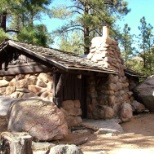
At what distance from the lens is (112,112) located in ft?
30.1

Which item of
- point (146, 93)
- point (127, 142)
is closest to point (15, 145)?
point (127, 142)

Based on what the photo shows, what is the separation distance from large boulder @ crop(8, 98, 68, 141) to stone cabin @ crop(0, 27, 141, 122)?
1377mm

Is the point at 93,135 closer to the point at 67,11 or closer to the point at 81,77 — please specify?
the point at 81,77

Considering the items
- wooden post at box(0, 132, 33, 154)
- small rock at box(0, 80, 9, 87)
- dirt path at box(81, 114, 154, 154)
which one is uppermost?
small rock at box(0, 80, 9, 87)

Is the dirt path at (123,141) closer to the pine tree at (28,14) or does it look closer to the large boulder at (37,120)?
the large boulder at (37,120)

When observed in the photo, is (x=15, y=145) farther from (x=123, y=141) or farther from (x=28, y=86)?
(x=28, y=86)

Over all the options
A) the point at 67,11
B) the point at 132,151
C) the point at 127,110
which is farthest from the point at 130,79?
the point at 67,11

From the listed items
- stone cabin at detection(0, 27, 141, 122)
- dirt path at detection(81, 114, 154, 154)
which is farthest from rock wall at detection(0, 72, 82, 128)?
dirt path at detection(81, 114, 154, 154)

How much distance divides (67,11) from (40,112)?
529 inches

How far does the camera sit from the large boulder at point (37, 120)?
5895 mm

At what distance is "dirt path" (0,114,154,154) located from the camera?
571cm

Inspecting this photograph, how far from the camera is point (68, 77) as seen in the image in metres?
8.65

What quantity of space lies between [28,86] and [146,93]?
5.68m

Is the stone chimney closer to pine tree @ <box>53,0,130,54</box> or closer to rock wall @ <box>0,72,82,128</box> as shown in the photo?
rock wall @ <box>0,72,82,128</box>
